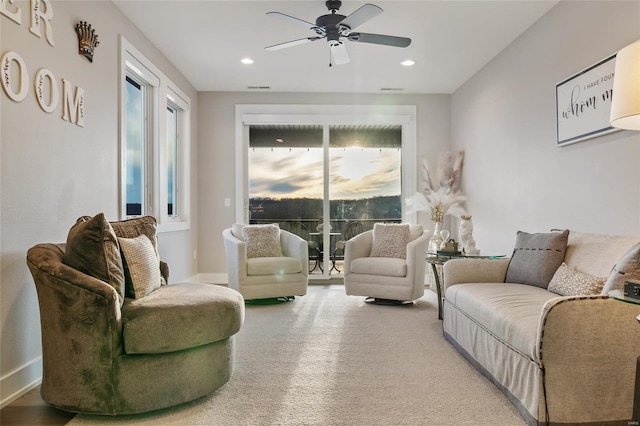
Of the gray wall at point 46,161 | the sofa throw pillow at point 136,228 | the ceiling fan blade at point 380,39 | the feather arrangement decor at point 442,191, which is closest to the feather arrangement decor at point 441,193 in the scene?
the feather arrangement decor at point 442,191

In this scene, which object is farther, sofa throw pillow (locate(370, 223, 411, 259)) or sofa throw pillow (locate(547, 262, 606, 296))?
sofa throw pillow (locate(370, 223, 411, 259))

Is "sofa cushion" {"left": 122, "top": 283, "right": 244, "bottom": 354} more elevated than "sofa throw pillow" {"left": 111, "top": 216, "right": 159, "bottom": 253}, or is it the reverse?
"sofa throw pillow" {"left": 111, "top": 216, "right": 159, "bottom": 253}

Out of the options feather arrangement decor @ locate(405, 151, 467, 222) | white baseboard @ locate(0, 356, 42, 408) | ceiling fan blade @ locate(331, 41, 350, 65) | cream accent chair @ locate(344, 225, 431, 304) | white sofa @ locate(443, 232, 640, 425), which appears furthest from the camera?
feather arrangement decor @ locate(405, 151, 467, 222)

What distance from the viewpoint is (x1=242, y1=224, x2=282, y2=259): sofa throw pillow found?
4.90 m

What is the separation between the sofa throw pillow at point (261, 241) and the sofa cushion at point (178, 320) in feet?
8.09

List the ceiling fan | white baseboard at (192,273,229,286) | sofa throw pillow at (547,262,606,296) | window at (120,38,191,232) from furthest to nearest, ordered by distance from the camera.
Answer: white baseboard at (192,273,229,286), window at (120,38,191,232), the ceiling fan, sofa throw pillow at (547,262,606,296)

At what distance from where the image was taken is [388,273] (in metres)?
4.55

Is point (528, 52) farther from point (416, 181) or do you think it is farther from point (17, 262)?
point (17, 262)

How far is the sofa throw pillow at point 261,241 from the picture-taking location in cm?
490

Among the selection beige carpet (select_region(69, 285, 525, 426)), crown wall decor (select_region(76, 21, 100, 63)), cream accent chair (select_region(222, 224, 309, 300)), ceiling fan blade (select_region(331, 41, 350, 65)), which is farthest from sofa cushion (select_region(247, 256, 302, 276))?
crown wall decor (select_region(76, 21, 100, 63))

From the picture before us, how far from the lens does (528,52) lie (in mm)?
3928

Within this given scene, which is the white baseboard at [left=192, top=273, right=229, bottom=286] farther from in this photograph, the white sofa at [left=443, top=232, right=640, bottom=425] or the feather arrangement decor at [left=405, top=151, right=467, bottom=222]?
the white sofa at [left=443, top=232, right=640, bottom=425]

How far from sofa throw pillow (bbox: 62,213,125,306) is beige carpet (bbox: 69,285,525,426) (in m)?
0.67

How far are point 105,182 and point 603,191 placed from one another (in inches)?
140
